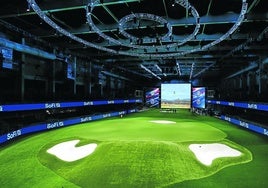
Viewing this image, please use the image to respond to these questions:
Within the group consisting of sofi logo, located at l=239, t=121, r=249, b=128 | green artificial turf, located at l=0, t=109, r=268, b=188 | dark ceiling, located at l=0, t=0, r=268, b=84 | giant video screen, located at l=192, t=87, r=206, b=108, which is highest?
dark ceiling, located at l=0, t=0, r=268, b=84

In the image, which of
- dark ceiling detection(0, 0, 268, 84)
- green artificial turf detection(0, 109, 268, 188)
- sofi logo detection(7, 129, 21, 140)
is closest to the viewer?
green artificial turf detection(0, 109, 268, 188)

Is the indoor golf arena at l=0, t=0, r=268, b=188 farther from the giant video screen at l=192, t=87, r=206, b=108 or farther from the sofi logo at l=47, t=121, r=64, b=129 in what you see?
the giant video screen at l=192, t=87, r=206, b=108

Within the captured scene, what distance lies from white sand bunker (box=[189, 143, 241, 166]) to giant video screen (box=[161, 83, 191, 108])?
1681 centimetres

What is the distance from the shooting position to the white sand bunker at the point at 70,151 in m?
7.14

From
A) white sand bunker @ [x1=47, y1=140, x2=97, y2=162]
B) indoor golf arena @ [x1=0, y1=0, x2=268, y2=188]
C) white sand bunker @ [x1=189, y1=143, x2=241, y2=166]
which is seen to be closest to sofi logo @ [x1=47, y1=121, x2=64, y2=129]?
indoor golf arena @ [x1=0, y1=0, x2=268, y2=188]

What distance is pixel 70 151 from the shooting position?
25.9ft

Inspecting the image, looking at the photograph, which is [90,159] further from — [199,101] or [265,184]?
[199,101]

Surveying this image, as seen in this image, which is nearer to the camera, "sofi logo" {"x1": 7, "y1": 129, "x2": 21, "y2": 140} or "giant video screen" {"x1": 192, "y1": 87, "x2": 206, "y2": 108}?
"sofi logo" {"x1": 7, "y1": 129, "x2": 21, "y2": 140}

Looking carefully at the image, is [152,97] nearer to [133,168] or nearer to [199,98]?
[199,98]

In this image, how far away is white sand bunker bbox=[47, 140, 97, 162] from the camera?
23.4 ft

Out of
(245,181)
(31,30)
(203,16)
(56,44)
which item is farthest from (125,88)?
(245,181)

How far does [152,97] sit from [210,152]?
123 feet

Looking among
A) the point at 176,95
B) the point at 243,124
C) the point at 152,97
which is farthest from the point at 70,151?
the point at 152,97

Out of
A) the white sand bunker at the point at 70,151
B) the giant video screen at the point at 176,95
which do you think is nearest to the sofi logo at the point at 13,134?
the white sand bunker at the point at 70,151
